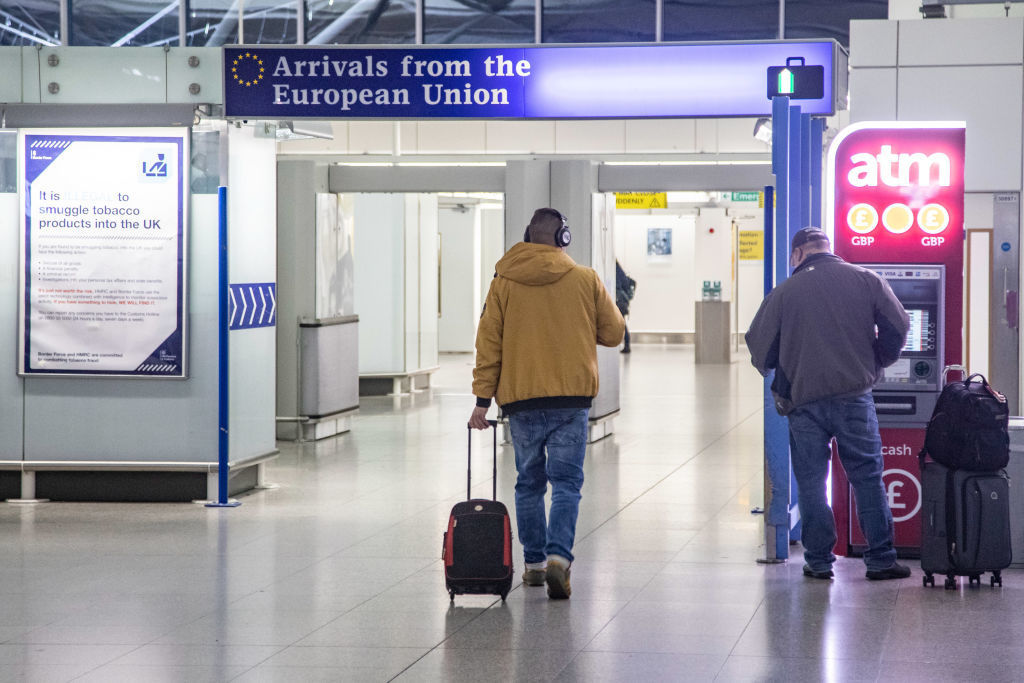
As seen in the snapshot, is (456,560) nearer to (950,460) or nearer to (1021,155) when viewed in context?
(950,460)

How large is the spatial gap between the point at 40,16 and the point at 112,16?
52 centimetres

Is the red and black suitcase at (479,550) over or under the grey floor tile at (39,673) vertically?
over

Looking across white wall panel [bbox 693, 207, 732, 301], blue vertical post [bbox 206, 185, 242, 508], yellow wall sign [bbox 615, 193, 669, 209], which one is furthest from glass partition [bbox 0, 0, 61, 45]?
white wall panel [bbox 693, 207, 732, 301]

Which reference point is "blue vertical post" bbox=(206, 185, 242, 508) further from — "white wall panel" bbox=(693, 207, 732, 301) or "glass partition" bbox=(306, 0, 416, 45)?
"white wall panel" bbox=(693, 207, 732, 301)

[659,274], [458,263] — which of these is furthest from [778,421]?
[659,274]

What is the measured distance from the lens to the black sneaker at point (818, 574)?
6258mm

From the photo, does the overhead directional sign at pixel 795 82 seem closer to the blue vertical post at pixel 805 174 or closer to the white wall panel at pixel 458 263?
the blue vertical post at pixel 805 174

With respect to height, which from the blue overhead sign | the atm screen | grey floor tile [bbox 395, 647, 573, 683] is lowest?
grey floor tile [bbox 395, 647, 573, 683]

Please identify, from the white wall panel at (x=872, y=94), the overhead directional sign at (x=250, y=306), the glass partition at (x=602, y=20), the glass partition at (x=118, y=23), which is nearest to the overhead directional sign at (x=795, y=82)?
the white wall panel at (x=872, y=94)

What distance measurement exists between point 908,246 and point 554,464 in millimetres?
2130

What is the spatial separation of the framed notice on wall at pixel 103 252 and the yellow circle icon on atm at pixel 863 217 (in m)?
4.05

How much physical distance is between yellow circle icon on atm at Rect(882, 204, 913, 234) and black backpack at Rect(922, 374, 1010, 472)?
3.25 feet

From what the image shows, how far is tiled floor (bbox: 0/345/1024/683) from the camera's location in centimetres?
484

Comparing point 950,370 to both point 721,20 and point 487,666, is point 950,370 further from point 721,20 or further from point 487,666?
point 721,20
